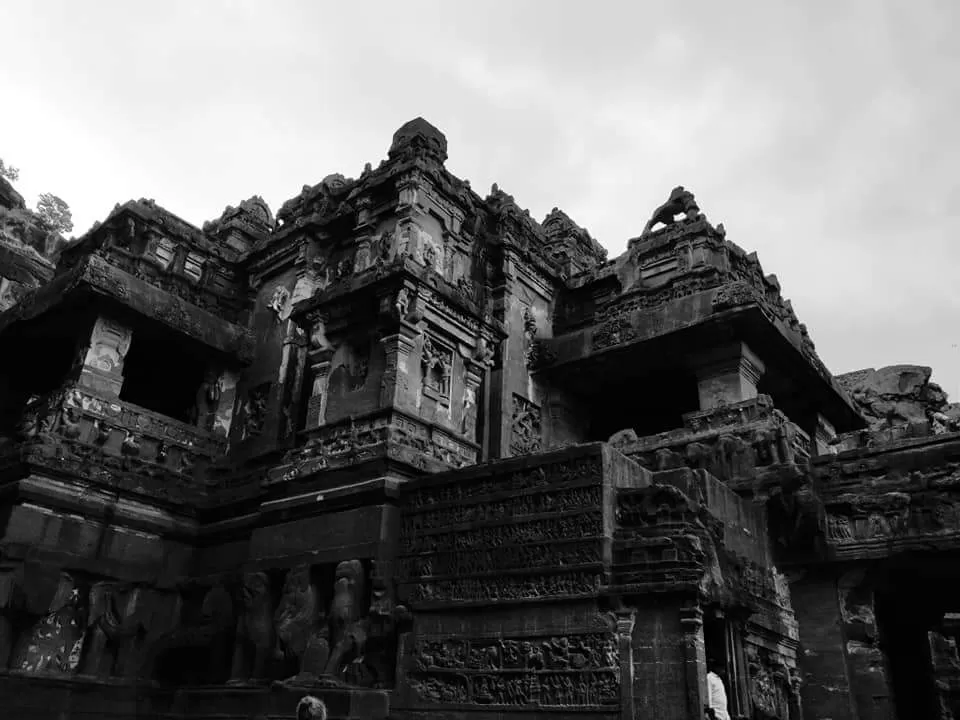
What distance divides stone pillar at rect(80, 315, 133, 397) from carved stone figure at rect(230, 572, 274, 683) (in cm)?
539

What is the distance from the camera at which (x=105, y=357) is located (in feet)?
49.8

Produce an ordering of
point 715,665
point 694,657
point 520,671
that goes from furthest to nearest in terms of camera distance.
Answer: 1. point 520,671
2. point 715,665
3. point 694,657

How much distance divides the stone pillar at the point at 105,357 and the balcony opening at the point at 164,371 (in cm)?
57

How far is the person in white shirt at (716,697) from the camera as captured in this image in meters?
7.66

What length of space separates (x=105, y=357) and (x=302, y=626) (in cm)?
736

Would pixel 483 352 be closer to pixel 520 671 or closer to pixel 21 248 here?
pixel 520 671

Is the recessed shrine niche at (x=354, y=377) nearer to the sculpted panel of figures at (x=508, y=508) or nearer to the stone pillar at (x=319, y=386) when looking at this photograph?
the stone pillar at (x=319, y=386)

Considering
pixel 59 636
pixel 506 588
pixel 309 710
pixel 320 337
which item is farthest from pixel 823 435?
pixel 59 636

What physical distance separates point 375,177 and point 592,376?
6149 mm

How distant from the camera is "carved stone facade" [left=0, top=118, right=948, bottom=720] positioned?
8.90 metres

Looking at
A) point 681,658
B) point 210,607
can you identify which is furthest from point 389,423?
point 681,658

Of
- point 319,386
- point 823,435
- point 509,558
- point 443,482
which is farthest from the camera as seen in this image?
point 823,435

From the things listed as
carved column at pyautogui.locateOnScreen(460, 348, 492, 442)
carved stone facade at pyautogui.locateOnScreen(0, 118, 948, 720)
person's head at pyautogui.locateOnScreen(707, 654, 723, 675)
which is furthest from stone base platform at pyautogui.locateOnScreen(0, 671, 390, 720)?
carved column at pyautogui.locateOnScreen(460, 348, 492, 442)

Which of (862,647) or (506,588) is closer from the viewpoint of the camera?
(506,588)
